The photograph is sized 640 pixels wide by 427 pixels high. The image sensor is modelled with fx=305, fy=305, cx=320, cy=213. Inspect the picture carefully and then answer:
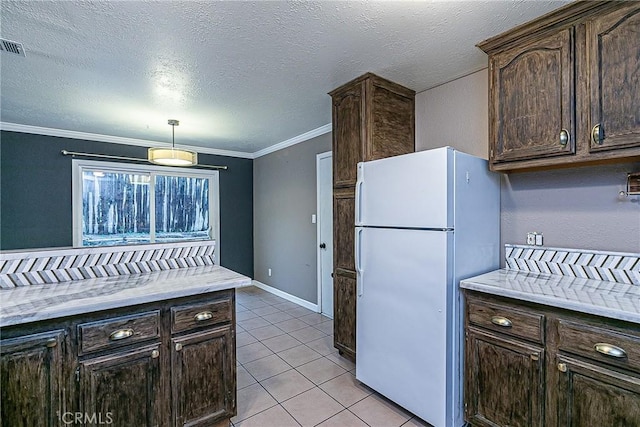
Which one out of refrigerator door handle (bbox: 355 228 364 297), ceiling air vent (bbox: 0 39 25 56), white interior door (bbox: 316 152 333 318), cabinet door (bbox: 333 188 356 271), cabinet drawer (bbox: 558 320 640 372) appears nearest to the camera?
cabinet drawer (bbox: 558 320 640 372)

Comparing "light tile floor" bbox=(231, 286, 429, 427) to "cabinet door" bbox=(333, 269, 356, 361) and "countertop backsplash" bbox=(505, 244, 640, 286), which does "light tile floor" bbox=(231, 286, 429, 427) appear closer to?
"cabinet door" bbox=(333, 269, 356, 361)

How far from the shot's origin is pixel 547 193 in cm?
206

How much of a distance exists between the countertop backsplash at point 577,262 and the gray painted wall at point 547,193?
51 millimetres

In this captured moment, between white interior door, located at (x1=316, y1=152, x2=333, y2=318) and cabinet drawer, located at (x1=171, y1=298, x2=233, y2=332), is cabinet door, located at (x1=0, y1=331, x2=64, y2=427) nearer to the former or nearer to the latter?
cabinet drawer, located at (x1=171, y1=298, x2=233, y2=332)

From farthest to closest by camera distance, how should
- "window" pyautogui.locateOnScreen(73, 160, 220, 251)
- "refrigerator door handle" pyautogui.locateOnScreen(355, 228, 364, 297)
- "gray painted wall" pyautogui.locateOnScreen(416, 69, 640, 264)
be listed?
"window" pyautogui.locateOnScreen(73, 160, 220, 251), "refrigerator door handle" pyautogui.locateOnScreen(355, 228, 364, 297), "gray painted wall" pyautogui.locateOnScreen(416, 69, 640, 264)

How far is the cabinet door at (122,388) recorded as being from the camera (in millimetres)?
1472

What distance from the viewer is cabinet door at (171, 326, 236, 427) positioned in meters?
1.69

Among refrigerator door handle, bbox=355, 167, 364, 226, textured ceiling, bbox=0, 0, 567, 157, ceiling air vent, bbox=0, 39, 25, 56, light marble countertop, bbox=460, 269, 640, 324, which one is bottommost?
light marble countertop, bbox=460, 269, 640, 324

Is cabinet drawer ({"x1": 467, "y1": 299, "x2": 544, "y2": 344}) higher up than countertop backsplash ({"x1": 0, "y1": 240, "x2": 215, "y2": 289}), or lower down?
lower down

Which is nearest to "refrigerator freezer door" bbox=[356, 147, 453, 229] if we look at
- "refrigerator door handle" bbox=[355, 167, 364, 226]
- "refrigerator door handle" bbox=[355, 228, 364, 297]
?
"refrigerator door handle" bbox=[355, 167, 364, 226]

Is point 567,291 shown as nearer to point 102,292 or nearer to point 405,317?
point 405,317

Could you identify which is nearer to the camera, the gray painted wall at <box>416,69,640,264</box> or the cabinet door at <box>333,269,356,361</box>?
the gray painted wall at <box>416,69,640,264</box>

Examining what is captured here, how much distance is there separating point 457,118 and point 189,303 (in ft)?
8.07

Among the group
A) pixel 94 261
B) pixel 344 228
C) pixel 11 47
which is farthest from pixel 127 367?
pixel 11 47
